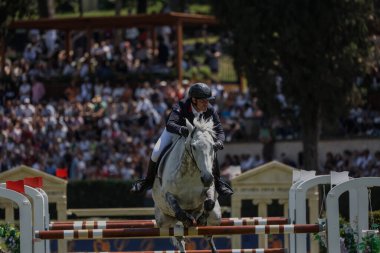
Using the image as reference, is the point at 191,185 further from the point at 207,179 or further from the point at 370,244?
the point at 370,244

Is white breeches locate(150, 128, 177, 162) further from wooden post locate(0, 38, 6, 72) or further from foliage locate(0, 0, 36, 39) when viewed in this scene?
wooden post locate(0, 38, 6, 72)

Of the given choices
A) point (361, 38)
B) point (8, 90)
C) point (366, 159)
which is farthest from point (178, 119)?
point (8, 90)

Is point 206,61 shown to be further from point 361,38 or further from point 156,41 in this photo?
point 361,38

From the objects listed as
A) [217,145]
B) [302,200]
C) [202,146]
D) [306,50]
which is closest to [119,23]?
[306,50]

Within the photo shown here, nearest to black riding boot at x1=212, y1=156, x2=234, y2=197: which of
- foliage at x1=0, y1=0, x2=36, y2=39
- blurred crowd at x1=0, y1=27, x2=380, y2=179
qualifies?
blurred crowd at x1=0, y1=27, x2=380, y2=179

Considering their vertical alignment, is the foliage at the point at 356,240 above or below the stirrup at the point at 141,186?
below

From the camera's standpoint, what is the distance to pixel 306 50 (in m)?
24.0

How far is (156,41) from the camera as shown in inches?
1340

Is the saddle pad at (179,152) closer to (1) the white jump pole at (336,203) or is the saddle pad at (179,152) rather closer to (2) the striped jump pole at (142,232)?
(2) the striped jump pole at (142,232)

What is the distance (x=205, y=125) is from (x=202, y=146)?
340 mm

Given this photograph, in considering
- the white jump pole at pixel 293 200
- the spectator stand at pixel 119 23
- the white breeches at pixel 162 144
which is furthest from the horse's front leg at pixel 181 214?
the spectator stand at pixel 119 23

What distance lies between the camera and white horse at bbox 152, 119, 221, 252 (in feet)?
33.9

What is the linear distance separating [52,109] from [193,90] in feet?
53.6

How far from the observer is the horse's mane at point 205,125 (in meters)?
10.5
